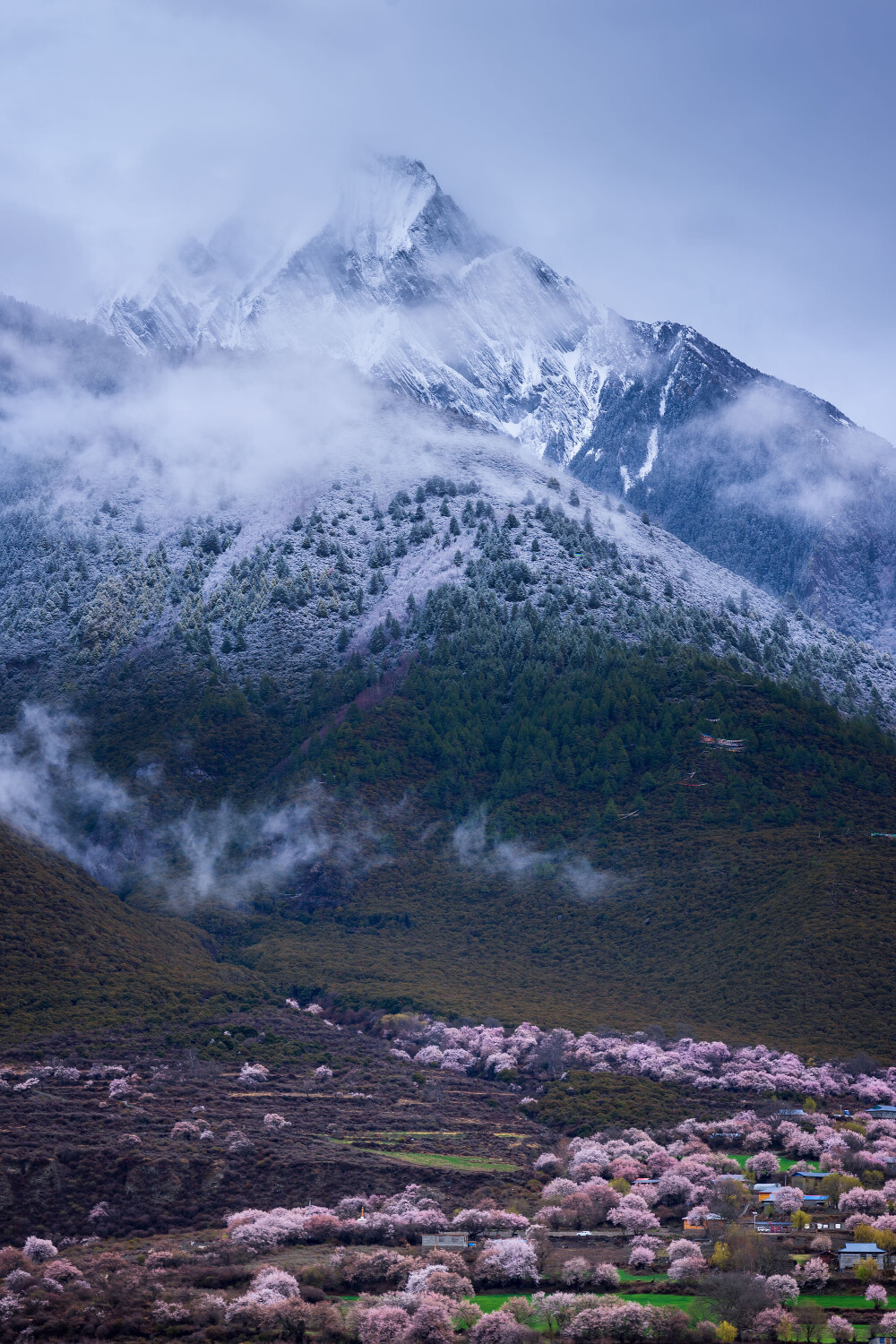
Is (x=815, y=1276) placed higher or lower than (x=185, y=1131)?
higher

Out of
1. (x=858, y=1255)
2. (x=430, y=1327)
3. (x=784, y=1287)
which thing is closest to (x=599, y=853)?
(x=858, y=1255)

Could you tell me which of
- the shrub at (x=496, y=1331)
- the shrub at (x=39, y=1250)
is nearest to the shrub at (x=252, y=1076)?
the shrub at (x=39, y=1250)

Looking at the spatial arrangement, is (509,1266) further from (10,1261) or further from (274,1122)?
(274,1122)

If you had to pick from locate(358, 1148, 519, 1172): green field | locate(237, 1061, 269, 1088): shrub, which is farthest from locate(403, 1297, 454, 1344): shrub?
locate(237, 1061, 269, 1088): shrub

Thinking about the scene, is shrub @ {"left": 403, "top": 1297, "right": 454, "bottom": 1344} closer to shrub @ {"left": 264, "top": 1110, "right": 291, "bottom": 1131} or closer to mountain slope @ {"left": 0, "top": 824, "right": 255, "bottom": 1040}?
shrub @ {"left": 264, "top": 1110, "right": 291, "bottom": 1131}

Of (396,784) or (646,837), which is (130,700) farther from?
(646,837)

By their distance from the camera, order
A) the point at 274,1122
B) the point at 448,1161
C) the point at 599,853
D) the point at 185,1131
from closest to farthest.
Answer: the point at 185,1131 < the point at 448,1161 < the point at 274,1122 < the point at 599,853

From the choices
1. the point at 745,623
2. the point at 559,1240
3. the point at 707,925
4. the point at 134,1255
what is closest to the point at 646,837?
the point at 707,925

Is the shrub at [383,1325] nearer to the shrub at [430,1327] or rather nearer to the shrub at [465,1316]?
the shrub at [430,1327]
